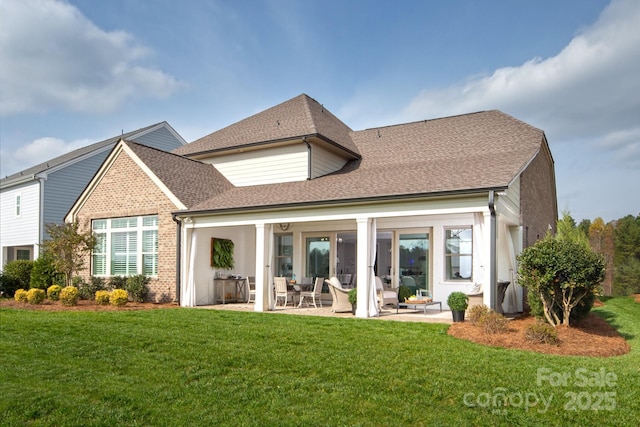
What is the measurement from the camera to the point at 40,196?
80.4 ft

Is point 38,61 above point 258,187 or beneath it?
above

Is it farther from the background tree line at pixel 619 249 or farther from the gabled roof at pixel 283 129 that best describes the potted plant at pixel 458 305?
the background tree line at pixel 619 249

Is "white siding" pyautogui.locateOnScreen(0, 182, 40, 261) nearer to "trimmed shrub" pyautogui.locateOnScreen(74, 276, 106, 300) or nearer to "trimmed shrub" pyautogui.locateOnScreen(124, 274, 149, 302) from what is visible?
"trimmed shrub" pyautogui.locateOnScreen(74, 276, 106, 300)

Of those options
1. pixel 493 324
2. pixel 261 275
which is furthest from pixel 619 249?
pixel 493 324

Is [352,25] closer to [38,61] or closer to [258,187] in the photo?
[258,187]

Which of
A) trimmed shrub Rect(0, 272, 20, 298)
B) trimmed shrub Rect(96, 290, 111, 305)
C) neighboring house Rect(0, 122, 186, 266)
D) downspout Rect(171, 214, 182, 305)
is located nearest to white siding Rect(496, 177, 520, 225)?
downspout Rect(171, 214, 182, 305)

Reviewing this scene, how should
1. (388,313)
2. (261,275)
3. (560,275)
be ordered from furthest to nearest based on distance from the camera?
(261,275)
(388,313)
(560,275)

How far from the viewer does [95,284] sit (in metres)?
17.1

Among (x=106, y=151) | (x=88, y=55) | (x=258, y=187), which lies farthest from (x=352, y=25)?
(x=106, y=151)

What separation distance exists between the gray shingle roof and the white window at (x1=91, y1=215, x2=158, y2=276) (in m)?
1.32

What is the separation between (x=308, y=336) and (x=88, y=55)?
11116 millimetres

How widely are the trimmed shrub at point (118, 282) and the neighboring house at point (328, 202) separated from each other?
0.62m

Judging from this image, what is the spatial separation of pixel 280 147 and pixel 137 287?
6980mm

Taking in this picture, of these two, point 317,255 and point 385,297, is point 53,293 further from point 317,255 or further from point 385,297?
point 385,297
